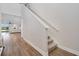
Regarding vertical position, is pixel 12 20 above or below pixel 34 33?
above

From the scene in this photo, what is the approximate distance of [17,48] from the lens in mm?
2930

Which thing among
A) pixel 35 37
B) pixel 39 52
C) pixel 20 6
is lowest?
pixel 39 52

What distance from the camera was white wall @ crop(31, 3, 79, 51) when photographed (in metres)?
3.25

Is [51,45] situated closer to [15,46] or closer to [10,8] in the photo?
[15,46]

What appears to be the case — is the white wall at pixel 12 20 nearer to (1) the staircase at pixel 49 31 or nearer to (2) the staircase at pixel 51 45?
(1) the staircase at pixel 49 31

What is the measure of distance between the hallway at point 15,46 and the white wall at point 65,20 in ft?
2.41

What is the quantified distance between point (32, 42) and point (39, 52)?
34 cm

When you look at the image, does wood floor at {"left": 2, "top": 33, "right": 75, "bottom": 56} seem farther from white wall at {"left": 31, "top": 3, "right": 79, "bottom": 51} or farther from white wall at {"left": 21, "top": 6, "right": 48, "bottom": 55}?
white wall at {"left": 31, "top": 3, "right": 79, "bottom": 51}

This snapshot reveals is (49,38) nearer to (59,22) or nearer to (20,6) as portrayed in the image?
(59,22)

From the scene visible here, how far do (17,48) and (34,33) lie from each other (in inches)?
26.2

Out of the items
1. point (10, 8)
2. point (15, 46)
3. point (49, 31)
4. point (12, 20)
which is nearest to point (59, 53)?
point (49, 31)

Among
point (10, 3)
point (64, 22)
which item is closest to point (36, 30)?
point (64, 22)

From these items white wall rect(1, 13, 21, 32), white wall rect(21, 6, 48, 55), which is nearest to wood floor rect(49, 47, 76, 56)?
white wall rect(21, 6, 48, 55)

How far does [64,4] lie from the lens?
329cm
